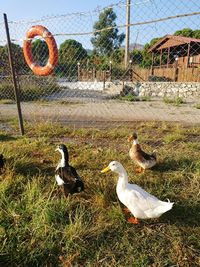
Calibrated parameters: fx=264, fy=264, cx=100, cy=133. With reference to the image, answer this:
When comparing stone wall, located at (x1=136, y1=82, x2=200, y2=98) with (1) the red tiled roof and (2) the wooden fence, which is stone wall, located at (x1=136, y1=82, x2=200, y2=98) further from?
(1) the red tiled roof

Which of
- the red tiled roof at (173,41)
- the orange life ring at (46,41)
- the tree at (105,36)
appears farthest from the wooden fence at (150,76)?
the orange life ring at (46,41)

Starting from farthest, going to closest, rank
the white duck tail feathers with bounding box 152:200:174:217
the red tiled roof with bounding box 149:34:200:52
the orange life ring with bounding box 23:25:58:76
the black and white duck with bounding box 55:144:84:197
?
the red tiled roof with bounding box 149:34:200:52 → the orange life ring with bounding box 23:25:58:76 → the black and white duck with bounding box 55:144:84:197 → the white duck tail feathers with bounding box 152:200:174:217

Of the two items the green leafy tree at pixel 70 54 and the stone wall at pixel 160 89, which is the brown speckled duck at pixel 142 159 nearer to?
the green leafy tree at pixel 70 54

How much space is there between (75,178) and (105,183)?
0.37 metres

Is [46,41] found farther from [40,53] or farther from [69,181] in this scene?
[40,53]

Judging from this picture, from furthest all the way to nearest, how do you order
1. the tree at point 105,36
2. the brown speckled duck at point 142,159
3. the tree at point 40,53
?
the tree at point 40,53 < the tree at point 105,36 < the brown speckled duck at point 142,159

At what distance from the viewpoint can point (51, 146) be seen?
4484mm

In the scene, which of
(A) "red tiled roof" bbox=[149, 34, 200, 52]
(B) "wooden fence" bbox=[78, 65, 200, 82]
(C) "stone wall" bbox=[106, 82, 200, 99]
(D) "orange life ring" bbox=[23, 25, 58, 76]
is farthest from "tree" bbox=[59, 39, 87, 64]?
(A) "red tiled roof" bbox=[149, 34, 200, 52]

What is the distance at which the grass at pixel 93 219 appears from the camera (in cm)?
201

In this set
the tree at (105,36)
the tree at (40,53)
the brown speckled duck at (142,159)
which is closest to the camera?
the brown speckled duck at (142,159)

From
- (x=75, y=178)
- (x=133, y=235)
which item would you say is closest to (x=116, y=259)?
(x=133, y=235)

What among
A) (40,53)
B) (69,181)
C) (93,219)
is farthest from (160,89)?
(93,219)

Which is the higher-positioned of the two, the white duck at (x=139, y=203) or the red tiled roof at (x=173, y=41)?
the red tiled roof at (x=173, y=41)

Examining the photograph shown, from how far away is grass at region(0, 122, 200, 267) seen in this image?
79.3 inches
